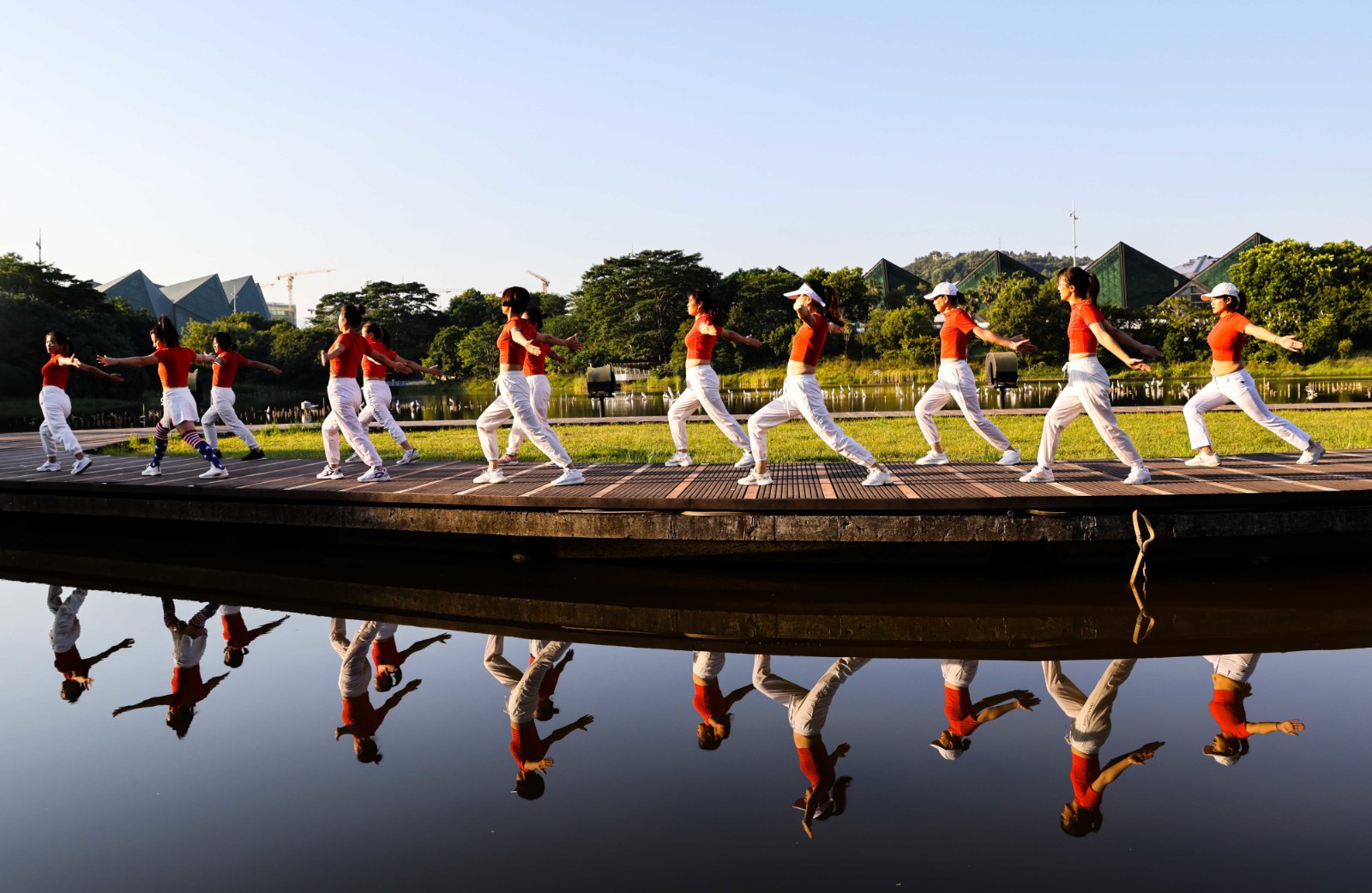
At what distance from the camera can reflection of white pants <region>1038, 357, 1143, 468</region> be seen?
315 inches

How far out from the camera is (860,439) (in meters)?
15.8

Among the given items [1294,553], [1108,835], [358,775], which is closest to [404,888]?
[358,775]

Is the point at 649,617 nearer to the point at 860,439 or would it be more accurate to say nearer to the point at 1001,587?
the point at 1001,587

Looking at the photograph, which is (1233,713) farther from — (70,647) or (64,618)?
(64,618)

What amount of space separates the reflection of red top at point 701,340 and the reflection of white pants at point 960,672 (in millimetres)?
4324

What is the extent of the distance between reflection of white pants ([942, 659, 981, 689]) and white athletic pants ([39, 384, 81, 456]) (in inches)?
424

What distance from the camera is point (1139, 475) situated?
27.9 feet

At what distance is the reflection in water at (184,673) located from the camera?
570 cm

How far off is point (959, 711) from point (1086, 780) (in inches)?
38.3

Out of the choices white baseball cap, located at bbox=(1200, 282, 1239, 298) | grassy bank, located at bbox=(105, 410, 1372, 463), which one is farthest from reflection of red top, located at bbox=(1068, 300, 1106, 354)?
grassy bank, located at bbox=(105, 410, 1372, 463)

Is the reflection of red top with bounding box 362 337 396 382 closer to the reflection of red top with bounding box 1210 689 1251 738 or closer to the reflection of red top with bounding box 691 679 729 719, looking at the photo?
the reflection of red top with bounding box 691 679 729 719

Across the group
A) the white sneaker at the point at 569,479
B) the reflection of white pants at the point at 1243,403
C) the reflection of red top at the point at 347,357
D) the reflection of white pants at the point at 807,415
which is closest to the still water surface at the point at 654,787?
the reflection of white pants at the point at 807,415

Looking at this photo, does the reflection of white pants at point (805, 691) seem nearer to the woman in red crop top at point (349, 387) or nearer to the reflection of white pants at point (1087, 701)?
the reflection of white pants at point (1087, 701)

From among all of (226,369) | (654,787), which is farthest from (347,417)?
(654,787)
